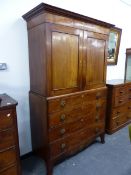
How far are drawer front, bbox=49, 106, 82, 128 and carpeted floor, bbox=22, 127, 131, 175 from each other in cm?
67

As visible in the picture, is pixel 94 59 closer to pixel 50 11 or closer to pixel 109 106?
pixel 50 11

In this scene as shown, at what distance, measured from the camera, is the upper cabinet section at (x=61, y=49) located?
161cm

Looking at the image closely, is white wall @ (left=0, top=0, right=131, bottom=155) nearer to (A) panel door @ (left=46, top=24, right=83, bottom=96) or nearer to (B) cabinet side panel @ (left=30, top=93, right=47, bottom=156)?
(B) cabinet side panel @ (left=30, top=93, right=47, bottom=156)

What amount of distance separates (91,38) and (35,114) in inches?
51.2

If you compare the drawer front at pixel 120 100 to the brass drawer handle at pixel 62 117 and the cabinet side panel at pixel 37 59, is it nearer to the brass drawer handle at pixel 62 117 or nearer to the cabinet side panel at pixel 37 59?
the brass drawer handle at pixel 62 117

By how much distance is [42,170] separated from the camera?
2.00 metres

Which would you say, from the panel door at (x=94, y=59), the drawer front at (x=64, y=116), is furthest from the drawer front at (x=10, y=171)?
the panel door at (x=94, y=59)

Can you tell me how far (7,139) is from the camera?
145cm

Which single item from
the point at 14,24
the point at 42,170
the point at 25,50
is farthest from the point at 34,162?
the point at 14,24

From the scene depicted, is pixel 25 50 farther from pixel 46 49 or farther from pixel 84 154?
pixel 84 154

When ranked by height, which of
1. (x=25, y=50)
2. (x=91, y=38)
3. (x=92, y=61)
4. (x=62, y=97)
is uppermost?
(x=91, y=38)

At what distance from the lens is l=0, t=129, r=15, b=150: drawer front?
1414mm

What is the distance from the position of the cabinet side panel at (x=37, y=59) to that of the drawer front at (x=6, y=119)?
1.55ft

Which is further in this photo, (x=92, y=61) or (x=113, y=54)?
(x=113, y=54)
